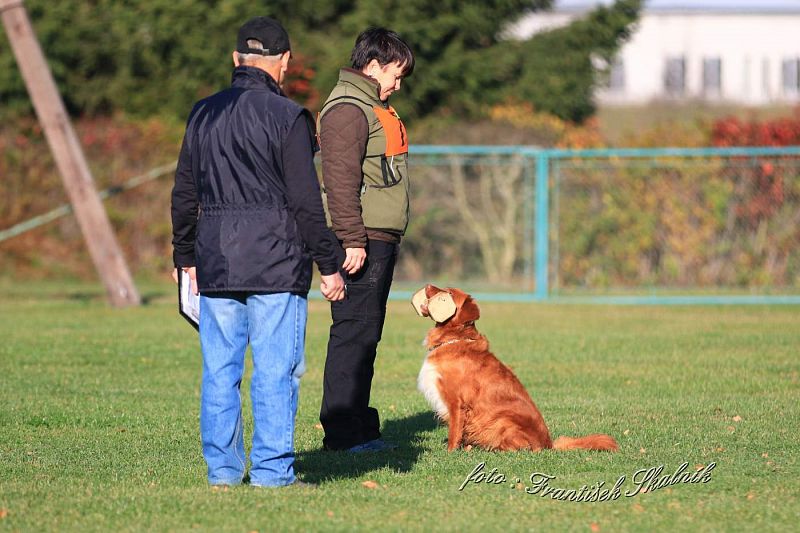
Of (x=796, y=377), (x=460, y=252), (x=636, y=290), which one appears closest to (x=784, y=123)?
(x=636, y=290)

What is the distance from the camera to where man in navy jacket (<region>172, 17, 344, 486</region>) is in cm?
474

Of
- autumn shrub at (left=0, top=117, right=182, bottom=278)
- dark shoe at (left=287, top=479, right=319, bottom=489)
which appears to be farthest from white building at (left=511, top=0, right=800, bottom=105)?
dark shoe at (left=287, top=479, right=319, bottom=489)

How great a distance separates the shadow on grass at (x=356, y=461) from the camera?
18.6ft

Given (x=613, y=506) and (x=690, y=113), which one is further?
(x=690, y=113)

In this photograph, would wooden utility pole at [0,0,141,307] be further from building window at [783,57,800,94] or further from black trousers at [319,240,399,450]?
building window at [783,57,800,94]

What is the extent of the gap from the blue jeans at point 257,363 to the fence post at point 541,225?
34.3 ft

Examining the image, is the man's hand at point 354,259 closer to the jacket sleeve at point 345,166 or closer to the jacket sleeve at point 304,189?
the jacket sleeve at point 345,166

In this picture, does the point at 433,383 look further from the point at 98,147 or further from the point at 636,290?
the point at 98,147

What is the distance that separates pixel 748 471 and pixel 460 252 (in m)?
10.8

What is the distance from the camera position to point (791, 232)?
50.7 feet

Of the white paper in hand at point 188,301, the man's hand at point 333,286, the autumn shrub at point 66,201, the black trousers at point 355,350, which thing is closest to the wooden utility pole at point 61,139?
the autumn shrub at point 66,201

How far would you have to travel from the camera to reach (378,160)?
595 centimetres

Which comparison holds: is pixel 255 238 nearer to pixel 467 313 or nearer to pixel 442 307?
pixel 442 307

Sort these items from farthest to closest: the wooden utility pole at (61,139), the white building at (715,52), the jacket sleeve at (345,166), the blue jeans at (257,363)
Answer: the white building at (715,52) → the wooden utility pole at (61,139) → the jacket sleeve at (345,166) → the blue jeans at (257,363)
